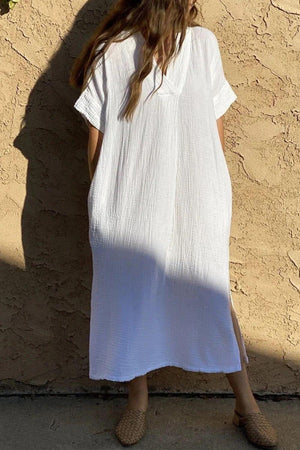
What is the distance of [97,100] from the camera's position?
2.47 metres

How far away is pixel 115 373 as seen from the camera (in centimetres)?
241

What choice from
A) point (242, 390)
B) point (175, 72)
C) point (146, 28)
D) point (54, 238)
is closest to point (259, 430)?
point (242, 390)

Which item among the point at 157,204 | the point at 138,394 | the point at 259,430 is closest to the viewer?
the point at 157,204

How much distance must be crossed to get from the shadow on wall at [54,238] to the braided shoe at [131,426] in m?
0.40

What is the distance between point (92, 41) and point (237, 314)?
4.22ft

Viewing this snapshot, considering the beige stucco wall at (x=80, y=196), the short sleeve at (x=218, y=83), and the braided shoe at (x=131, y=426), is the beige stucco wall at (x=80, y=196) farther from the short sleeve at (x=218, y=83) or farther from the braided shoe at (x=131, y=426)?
the braided shoe at (x=131, y=426)

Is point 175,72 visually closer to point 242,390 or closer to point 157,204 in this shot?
point 157,204

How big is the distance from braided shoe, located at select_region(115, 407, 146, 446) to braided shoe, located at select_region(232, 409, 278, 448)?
0.39 metres

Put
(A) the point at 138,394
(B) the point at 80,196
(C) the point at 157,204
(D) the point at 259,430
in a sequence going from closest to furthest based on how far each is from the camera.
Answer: (C) the point at 157,204 → (D) the point at 259,430 → (A) the point at 138,394 → (B) the point at 80,196

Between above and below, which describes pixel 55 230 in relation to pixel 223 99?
below

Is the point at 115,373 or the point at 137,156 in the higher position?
the point at 137,156

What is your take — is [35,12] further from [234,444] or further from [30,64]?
[234,444]

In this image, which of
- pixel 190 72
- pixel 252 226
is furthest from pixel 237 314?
pixel 190 72

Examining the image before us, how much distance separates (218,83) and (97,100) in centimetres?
47
